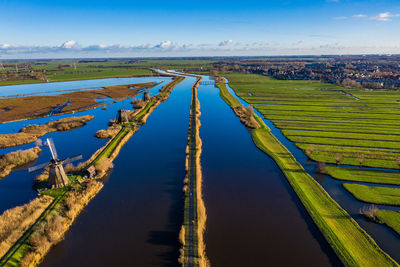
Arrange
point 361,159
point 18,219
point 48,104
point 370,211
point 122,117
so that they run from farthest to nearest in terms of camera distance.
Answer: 1. point 48,104
2. point 122,117
3. point 361,159
4. point 370,211
5. point 18,219

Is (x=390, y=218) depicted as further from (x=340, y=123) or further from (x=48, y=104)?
(x=48, y=104)

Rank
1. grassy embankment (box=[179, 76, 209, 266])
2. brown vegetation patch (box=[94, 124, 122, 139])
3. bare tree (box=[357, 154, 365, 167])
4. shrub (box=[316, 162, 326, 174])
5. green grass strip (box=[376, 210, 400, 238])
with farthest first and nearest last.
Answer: brown vegetation patch (box=[94, 124, 122, 139])
bare tree (box=[357, 154, 365, 167])
shrub (box=[316, 162, 326, 174])
green grass strip (box=[376, 210, 400, 238])
grassy embankment (box=[179, 76, 209, 266])

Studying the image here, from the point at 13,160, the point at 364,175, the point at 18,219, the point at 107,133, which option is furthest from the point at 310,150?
the point at 13,160

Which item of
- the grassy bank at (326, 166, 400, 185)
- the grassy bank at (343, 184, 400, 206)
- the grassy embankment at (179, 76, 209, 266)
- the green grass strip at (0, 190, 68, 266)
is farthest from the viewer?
the grassy bank at (326, 166, 400, 185)

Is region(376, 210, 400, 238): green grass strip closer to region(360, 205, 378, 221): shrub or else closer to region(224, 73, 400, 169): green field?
region(360, 205, 378, 221): shrub

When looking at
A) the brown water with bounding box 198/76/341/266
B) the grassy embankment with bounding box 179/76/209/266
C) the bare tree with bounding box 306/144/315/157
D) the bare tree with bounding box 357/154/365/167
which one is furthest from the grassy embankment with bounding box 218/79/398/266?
the grassy embankment with bounding box 179/76/209/266

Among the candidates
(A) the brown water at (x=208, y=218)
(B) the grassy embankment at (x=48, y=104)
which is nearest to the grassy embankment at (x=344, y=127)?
(A) the brown water at (x=208, y=218)
